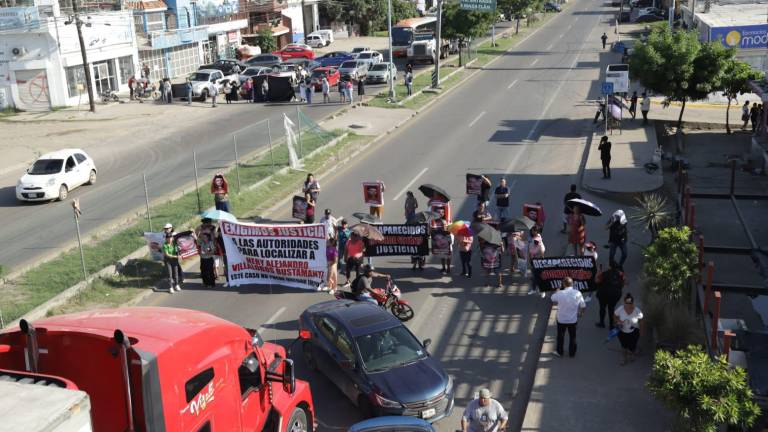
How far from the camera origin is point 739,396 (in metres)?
10.1

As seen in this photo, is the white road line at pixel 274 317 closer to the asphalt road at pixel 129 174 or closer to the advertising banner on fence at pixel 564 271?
the advertising banner on fence at pixel 564 271

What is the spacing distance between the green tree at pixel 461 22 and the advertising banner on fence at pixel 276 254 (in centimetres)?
4218

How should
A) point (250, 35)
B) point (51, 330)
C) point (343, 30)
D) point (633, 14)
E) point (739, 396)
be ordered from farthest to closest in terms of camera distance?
point (633, 14) → point (343, 30) → point (250, 35) → point (739, 396) → point (51, 330)

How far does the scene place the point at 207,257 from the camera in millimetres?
18375

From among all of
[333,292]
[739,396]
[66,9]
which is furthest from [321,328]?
[66,9]

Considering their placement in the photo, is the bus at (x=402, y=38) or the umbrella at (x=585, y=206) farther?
the bus at (x=402, y=38)

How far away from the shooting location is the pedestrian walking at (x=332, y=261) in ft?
57.9

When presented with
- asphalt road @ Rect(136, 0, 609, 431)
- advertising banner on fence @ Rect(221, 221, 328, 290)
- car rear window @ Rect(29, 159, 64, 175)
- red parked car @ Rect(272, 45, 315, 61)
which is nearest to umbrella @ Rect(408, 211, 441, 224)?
asphalt road @ Rect(136, 0, 609, 431)

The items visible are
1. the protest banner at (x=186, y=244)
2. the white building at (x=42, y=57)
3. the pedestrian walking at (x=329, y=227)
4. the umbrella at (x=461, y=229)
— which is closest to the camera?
the pedestrian walking at (x=329, y=227)

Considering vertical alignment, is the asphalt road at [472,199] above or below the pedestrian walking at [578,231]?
below

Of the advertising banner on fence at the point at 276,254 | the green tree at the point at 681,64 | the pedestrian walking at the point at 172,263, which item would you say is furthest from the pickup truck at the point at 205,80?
the advertising banner on fence at the point at 276,254

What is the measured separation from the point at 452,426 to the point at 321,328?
9.36ft

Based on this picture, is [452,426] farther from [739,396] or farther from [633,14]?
[633,14]

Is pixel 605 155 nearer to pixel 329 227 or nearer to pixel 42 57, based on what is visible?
pixel 329 227
